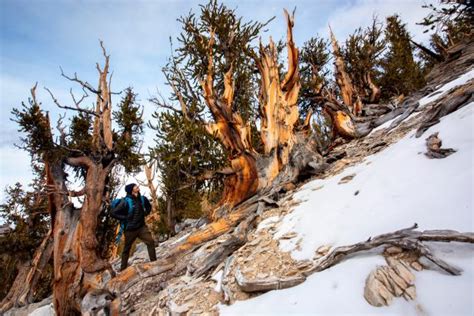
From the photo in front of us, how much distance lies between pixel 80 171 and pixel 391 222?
683 centimetres

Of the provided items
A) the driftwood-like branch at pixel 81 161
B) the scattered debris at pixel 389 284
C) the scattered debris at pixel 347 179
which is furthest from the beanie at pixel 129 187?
the scattered debris at pixel 389 284

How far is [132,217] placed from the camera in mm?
4746

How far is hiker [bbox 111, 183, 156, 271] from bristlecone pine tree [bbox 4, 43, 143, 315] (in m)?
1.06

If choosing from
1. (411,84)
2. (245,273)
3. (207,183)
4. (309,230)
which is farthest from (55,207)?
(411,84)

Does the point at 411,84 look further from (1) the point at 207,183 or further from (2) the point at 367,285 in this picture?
(2) the point at 367,285

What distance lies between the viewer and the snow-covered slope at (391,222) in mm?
1559

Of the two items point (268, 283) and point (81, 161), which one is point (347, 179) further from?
point (81, 161)

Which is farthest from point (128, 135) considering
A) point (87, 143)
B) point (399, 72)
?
point (399, 72)

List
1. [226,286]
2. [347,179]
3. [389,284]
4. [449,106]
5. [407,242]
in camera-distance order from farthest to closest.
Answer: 1. [347,179]
2. [449,106]
3. [226,286]
4. [407,242]
5. [389,284]

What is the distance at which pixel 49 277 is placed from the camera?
1014 centimetres

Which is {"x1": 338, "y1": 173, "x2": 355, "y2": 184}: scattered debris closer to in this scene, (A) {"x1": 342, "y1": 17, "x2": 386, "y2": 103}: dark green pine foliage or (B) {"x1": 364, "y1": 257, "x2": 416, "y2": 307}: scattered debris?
(B) {"x1": 364, "y1": 257, "x2": 416, "y2": 307}: scattered debris

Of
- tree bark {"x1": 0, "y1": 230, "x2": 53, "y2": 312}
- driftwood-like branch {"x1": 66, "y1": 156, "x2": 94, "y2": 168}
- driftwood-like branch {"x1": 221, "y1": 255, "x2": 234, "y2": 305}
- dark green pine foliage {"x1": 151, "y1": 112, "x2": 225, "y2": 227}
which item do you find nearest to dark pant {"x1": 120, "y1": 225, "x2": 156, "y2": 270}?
dark green pine foliage {"x1": 151, "y1": 112, "x2": 225, "y2": 227}

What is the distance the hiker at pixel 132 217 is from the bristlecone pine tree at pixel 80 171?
1062mm

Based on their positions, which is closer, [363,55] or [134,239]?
[134,239]
